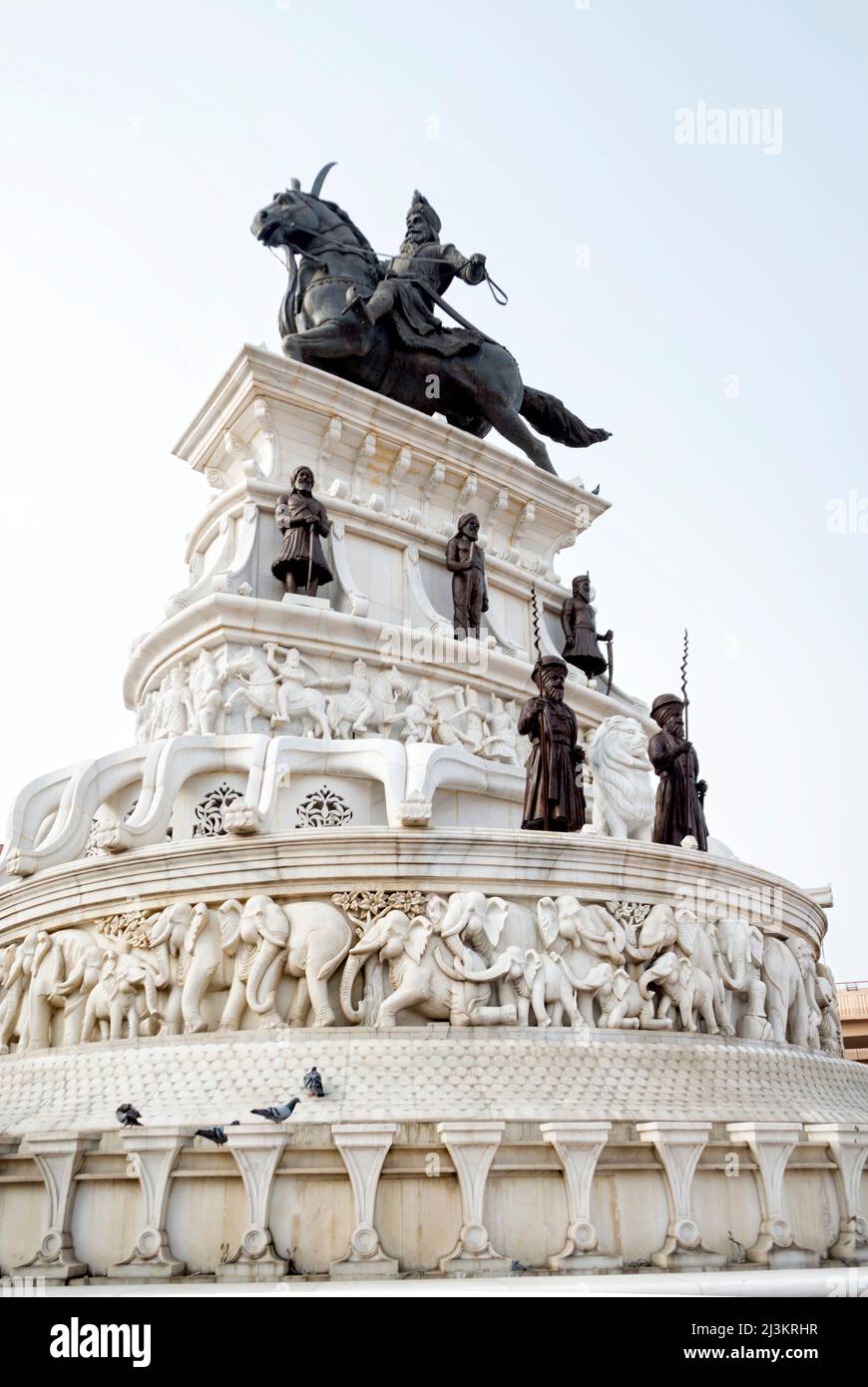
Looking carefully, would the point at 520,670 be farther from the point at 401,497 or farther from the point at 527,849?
the point at 527,849

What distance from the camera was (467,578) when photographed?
70.9 ft

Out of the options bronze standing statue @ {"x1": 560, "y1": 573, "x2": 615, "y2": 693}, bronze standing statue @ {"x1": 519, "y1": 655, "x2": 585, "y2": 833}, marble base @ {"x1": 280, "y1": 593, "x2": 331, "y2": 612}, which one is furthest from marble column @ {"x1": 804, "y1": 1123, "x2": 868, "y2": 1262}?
bronze standing statue @ {"x1": 560, "y1": 573, "x2": 615, "y2": 693}

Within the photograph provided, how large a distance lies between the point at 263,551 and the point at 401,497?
367 centimetres

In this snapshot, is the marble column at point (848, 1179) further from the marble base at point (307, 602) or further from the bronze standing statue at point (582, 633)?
the bronze standing statue at point (582, 633)

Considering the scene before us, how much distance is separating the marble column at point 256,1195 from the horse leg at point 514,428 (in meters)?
17.7

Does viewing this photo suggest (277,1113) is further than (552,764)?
No

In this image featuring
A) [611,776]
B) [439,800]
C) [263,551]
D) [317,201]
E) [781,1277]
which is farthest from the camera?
[317,201]

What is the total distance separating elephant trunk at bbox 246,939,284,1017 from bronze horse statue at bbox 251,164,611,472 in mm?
14019

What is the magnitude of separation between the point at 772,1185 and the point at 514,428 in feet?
58.4

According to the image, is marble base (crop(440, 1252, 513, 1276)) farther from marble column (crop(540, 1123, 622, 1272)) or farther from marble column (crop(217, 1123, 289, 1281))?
marble column (crop(217, 1123, 289, 1281))

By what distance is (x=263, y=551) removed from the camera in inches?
803

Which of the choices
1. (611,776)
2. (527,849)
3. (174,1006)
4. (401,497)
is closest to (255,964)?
(174,1006)

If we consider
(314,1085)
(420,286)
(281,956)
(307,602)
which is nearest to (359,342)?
(420,286)

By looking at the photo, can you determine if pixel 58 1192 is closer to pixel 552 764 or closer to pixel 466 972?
pixel 466 972
